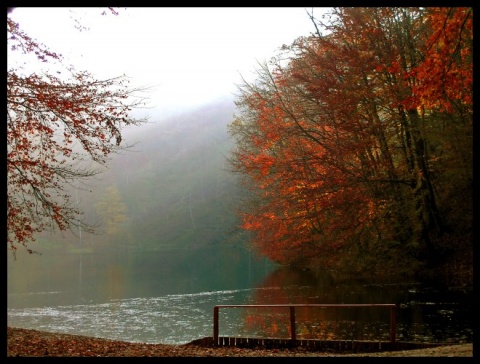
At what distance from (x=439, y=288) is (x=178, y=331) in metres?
10.5

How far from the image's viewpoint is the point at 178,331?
1941 cm

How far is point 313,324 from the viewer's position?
57.7ft

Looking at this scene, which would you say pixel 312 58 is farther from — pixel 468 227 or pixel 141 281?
pixel 141 281

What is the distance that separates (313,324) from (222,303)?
9.04 meters

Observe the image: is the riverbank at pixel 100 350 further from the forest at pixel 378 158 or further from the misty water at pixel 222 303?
the forest at pixel 378 158

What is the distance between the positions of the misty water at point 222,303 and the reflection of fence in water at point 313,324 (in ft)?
0.11

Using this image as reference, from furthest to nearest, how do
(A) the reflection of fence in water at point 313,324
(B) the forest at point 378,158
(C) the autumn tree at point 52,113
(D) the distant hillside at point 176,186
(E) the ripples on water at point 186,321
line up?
(D) the distant hillside at point 176,186 < (B) the forest at point 378,158 < (A) the reflection of fence in water at point 313,324 < (E) the ripples on water at point 186,321 < (C) the autumn tree at point 52,113

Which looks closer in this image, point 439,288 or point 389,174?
point 439,288

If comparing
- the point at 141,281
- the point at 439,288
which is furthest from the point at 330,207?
the point at 141,281

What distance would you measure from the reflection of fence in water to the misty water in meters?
0.03

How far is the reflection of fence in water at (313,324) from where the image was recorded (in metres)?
15.7

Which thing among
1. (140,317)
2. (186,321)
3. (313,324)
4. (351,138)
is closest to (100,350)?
(313,324)

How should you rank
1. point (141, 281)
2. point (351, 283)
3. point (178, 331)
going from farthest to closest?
point (141, 281) → point (351, 283) → point (178, 331)

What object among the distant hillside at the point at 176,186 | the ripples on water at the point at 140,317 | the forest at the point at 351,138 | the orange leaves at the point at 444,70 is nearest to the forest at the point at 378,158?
the forest at the point at 351,138
